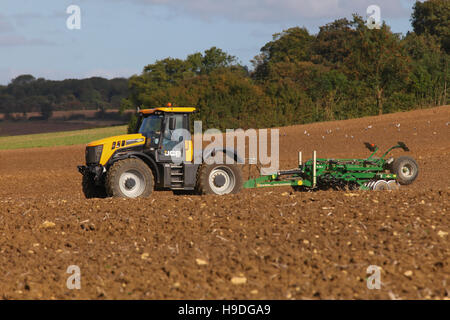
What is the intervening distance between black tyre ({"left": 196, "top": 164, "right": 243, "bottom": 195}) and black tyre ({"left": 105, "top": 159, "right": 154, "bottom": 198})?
119 cm

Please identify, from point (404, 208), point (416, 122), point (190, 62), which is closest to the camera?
point (404, 208)

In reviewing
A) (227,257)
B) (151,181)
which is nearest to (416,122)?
(151,181)

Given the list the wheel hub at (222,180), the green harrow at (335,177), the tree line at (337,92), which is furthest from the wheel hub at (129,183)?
the tree line at (337,92)

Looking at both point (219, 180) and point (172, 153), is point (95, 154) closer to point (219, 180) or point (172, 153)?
point (172, 153)

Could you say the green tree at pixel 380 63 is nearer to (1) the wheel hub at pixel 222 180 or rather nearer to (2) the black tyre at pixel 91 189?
(1) the wheel hub at pixel 222 180

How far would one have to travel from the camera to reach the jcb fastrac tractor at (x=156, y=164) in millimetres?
12953

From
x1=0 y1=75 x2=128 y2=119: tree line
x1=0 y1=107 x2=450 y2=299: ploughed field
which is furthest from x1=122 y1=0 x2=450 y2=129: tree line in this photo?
x1=0 y1=75 x2=128 y2=119: tree line

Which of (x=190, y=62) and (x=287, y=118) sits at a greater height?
(x=190, y=62)

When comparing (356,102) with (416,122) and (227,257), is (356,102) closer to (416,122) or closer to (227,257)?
(416,122)

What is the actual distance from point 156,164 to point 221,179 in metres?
1.51

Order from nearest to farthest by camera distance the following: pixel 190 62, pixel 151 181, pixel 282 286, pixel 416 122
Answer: pixel 282 286 < pixel 151 181 < pixel 416 122 < pixel 190 62

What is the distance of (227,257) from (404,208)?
3856 mm

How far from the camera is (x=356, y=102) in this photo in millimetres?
39562

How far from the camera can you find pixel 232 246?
311 inches
